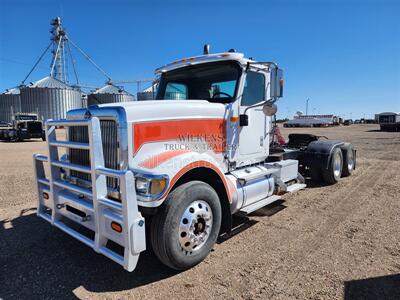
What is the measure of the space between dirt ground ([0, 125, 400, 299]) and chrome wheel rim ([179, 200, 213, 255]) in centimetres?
30

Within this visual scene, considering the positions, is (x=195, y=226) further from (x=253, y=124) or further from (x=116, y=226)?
(x=253, y=124)

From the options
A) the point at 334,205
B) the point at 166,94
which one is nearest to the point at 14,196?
Result: the point at 166,94

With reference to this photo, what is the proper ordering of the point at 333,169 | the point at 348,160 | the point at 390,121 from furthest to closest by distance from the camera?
1. the point at 390,121
2. the point at 348,160
3. the point at 333,169

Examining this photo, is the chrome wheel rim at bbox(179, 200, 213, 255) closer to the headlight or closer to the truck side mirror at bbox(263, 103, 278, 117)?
the headlight

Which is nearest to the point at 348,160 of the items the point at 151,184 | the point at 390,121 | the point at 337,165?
the point at 337,165

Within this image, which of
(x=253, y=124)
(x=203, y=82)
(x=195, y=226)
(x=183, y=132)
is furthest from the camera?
(x=253, y=124)

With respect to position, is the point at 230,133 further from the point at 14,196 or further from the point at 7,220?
the point at 14,196

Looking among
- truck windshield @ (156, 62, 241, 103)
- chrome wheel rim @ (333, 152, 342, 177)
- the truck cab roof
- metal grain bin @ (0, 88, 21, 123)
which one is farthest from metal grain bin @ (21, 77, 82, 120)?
chrome wheel rim @ (333, 152, 342, 177)

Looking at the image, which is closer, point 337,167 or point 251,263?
point 251,263

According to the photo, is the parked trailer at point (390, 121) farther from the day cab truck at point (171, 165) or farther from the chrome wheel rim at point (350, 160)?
→ the day cab truck at point (171, 165)

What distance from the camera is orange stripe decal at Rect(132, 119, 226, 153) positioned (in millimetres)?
3121

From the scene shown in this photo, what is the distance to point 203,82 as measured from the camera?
183 inches

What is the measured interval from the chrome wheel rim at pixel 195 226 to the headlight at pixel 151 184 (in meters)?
0.50

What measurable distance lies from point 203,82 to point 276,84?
121cm
